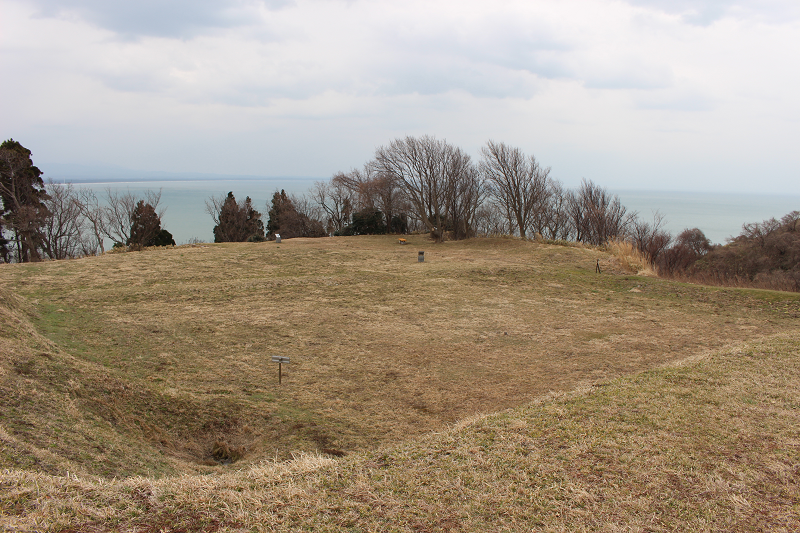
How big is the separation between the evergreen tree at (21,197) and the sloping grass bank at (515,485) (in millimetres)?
32125

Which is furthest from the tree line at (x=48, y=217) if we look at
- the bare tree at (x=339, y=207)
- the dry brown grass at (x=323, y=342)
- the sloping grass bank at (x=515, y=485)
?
the sloping grass bank at (x=515, y=485)

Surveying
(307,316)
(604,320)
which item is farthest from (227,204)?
(604,320)

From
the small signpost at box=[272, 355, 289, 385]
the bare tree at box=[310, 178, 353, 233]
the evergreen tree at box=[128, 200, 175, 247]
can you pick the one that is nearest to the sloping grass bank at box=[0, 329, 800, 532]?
the small signpost at box=[272, 355, 289, 385]

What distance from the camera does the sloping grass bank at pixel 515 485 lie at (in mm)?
2592

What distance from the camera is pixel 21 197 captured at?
27.9 meters

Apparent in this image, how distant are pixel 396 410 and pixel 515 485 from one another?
274 cm

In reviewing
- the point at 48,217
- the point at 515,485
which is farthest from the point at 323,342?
the point at 48,217

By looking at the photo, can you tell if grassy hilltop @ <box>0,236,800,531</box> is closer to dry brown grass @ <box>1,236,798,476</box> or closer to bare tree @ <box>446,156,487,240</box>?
dry brown grass @ <box>1,236,798,476</box>

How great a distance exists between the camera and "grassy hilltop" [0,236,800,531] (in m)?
2.75

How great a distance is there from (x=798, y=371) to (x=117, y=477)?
24.0ft

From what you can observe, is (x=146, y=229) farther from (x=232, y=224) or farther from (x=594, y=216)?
(x=594, y=216)

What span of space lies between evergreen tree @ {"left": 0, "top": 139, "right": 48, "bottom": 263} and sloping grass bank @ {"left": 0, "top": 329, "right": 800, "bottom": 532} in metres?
32.1

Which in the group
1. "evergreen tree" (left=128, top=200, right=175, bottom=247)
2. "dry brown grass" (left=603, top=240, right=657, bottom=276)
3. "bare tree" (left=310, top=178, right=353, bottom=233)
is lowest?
"dry brown grass" (left=603, top=240, right=657, bottom=276)

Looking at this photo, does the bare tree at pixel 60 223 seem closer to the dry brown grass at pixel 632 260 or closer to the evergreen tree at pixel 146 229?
the evergreen tree at pixel 146 229
